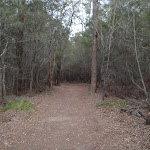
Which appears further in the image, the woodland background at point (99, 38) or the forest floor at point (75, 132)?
the woodland background at point (99, 38)

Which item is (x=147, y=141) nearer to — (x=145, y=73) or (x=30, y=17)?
(x=145, y=73)

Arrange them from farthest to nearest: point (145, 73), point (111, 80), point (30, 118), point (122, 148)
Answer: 1. point (111, 80)
2. point (145, 73)
3. point (30, 118)
4. point (122, 148)

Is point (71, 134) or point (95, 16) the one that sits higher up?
point (95, 16)

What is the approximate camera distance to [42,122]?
6598 mm

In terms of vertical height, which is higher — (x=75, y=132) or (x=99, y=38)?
(x=99, y=38)

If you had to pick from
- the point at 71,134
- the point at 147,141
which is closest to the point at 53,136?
the point at 71,134

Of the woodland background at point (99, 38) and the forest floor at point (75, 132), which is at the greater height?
the woodland background at point (99, 38)

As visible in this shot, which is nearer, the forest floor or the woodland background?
the forest floor

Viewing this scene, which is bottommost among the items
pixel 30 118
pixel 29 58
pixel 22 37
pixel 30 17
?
pixel 30 118

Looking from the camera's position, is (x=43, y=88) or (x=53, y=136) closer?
(x=53, y=136)

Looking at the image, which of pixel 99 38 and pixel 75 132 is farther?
pixel 99 38

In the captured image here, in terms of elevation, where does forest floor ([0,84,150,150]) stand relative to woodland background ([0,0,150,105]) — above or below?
below

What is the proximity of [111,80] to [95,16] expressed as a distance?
5644mm

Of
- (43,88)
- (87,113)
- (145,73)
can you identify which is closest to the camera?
(87,113)
